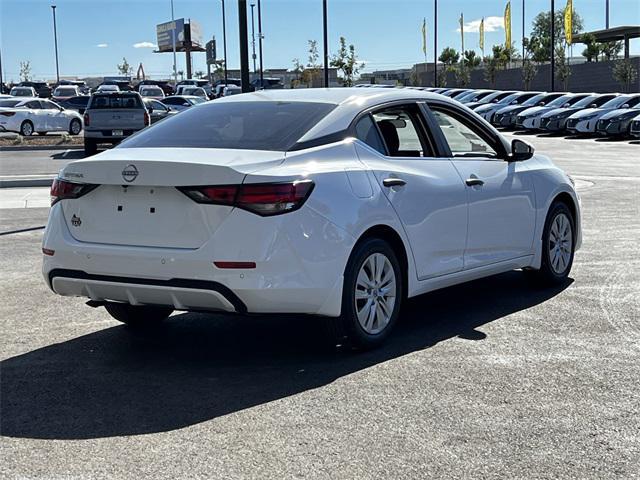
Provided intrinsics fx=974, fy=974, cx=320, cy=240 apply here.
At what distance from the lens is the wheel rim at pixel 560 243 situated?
27.2ft

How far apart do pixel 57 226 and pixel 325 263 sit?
1.73 m

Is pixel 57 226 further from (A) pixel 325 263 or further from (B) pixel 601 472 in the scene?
(B) pixel 601 472

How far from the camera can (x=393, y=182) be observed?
6.38m

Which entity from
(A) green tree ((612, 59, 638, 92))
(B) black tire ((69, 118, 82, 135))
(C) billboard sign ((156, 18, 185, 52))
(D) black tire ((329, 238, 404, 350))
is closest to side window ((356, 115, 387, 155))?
(D) black tire ((329, 238, 404, 350))

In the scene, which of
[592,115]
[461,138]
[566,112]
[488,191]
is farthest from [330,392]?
[566,112]

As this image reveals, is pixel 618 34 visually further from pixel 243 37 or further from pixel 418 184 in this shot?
pixel 418 184

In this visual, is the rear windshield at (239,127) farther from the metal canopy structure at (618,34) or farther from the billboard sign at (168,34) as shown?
the billboard sign at (168,34)

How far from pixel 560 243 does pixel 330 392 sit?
3.73m

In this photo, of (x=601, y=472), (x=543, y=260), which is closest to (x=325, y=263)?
(x=601, y=472)

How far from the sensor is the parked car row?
33.7m

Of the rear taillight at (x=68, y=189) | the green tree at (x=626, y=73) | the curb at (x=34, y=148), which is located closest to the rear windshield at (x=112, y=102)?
the curb at (x=34, y=148)

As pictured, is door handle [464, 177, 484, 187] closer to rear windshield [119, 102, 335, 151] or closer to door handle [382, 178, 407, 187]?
door handle [382, 178, 407, 187]

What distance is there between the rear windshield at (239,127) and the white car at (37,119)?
95.5 ft

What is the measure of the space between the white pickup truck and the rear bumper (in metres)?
20.0
